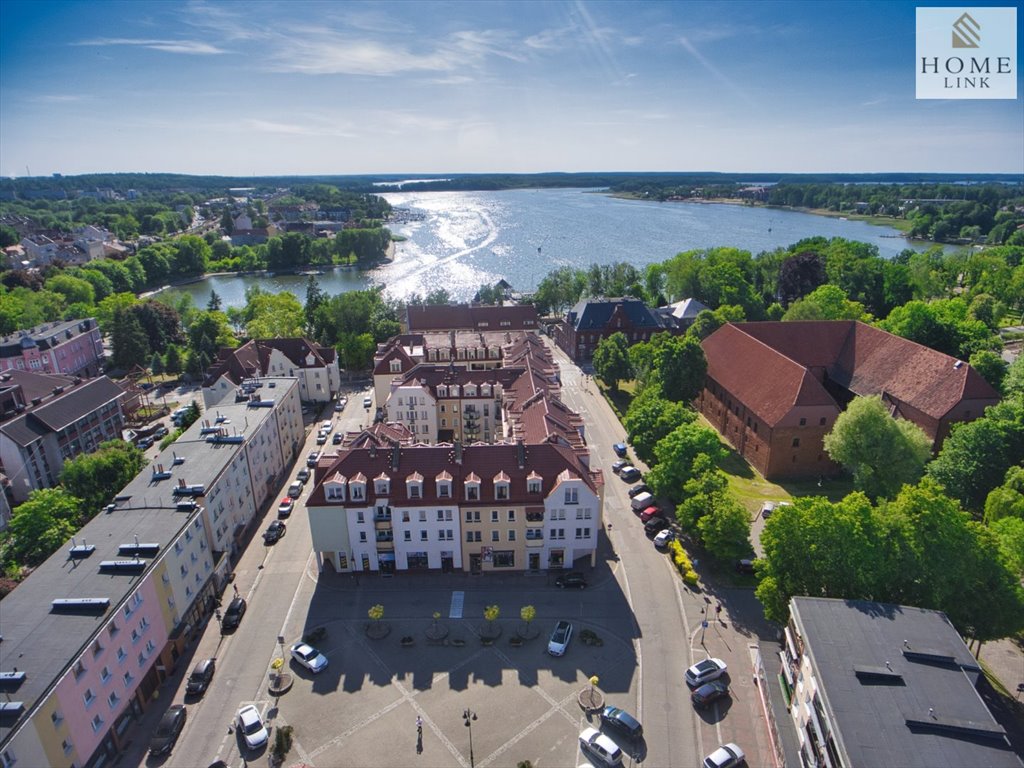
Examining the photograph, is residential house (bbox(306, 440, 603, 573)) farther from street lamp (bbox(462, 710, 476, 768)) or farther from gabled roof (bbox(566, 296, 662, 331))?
gabled roof (bbox(566, 296, 662, 331))

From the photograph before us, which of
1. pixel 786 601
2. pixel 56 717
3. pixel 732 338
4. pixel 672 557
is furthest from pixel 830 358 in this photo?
pixel 56 717

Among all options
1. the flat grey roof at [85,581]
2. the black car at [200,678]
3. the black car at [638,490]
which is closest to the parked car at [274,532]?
the flat grey roof at [85,581]

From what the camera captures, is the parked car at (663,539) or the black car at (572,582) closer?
the black car at (572,582)

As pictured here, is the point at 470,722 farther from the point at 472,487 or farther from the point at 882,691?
the point at 882,691

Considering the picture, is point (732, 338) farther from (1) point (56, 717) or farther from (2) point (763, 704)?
(1) point (56, 717)

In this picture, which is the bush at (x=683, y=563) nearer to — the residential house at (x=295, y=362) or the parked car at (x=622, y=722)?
the parked car at (x=622, y=722)

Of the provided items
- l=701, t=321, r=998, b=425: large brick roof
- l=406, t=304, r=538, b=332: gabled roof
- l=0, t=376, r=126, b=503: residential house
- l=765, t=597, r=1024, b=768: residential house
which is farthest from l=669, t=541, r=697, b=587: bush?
l=0, t=376, r=126, b=503: residential house
